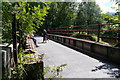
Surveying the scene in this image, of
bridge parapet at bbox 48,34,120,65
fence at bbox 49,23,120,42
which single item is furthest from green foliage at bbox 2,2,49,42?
bridge parapet at bbox 48,34,120,65

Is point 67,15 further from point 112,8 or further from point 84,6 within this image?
point 112,8

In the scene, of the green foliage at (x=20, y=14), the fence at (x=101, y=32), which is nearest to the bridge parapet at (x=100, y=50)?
the fence at (x=101, y=32)

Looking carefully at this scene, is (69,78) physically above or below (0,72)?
below

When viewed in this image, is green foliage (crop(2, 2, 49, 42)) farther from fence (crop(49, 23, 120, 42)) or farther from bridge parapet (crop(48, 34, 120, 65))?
bridge parapet (crop(48, 34, 120, 65))

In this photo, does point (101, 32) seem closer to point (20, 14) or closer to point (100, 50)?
point (100, 50)

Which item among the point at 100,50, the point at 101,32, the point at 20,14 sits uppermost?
the point at 20,14

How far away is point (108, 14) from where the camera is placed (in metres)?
5.07

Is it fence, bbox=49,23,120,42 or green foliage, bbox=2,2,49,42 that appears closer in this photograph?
green foliage, bbox=2,2,49,42

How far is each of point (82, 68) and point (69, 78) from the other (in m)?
1.10

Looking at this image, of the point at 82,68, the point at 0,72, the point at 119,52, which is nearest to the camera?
the point at 0,72

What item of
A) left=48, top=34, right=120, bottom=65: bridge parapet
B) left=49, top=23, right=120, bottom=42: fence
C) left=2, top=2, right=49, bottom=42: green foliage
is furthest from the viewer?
left=49, top=23, right=120, bottom=42: fence

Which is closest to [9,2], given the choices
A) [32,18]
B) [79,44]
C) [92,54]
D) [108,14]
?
[32,18]

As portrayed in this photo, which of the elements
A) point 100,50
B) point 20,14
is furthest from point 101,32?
point 20,14

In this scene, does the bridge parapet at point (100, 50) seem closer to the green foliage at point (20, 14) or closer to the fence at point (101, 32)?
the fence at point (101, 32)
